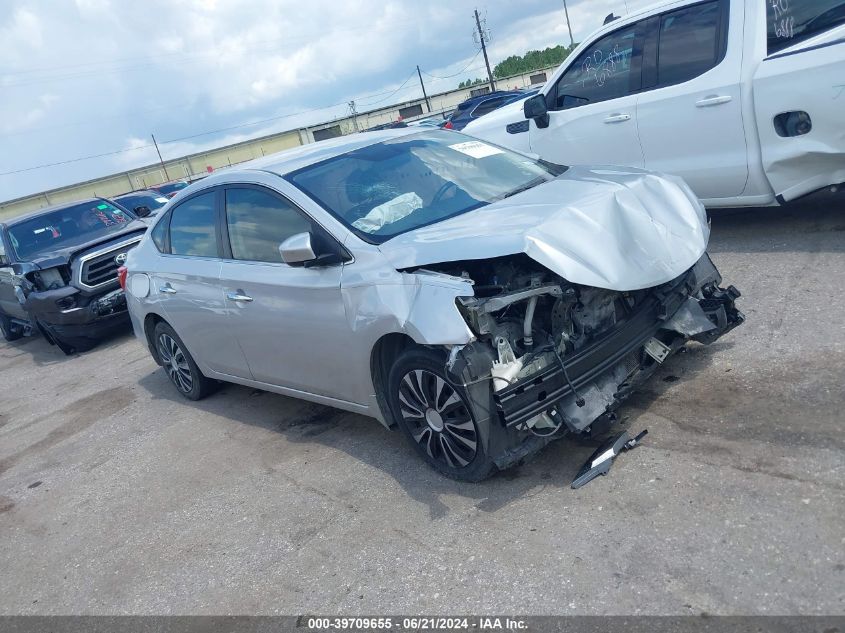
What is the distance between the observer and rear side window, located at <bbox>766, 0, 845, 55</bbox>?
5.36 metres

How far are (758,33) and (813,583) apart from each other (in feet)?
15.0

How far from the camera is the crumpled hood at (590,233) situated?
343 centimetres

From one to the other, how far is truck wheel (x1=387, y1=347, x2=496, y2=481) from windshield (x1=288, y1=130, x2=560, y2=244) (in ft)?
2.55

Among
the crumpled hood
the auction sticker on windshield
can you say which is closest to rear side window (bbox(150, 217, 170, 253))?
the auction sticker on windshield

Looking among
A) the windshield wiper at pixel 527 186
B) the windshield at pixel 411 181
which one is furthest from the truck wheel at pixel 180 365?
the windshield wiper at pixel 527 186

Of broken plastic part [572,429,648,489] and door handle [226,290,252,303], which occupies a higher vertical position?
door handle [226,290,252,303]

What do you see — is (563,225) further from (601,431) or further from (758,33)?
(758,33)

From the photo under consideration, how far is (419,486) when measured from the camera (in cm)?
397

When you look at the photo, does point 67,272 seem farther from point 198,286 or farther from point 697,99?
point 697,99

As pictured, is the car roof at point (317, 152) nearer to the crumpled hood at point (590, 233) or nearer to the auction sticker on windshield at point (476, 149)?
the auction sticker on windshield at point (476, 149)

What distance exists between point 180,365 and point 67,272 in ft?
13.2

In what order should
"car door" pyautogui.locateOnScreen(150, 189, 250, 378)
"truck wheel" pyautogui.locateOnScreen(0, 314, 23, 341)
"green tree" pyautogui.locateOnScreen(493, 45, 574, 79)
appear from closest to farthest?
"car door" pyautogui.locateOnScreen(150, 189, 250, 378) → "truck wheel" pyautogui.locateOnScreen(0, 314, 23, 341) → "green tree" pyautogui.locateOnScreen(493, 45, 574, 79)

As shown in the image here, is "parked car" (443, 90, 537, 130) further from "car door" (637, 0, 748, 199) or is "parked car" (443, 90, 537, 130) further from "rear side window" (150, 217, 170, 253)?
"rear side window" (150, 217, 170, 253)

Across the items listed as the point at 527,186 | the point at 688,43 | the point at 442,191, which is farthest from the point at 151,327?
the point at 688,43
